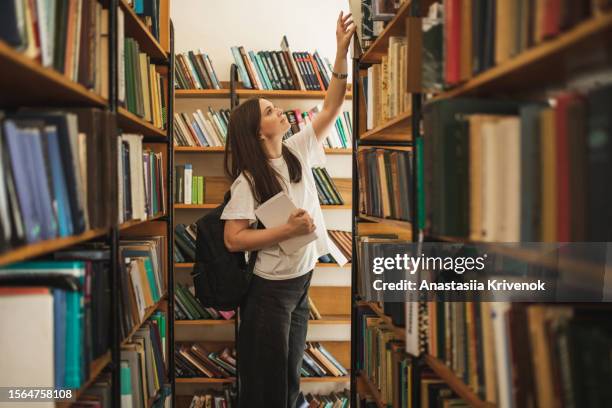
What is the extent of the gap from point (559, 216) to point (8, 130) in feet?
3.18

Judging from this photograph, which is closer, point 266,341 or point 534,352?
point 534,352

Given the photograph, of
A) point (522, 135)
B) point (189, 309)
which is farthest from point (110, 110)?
point (189, 309)

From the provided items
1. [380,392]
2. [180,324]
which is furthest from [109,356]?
[180,324]

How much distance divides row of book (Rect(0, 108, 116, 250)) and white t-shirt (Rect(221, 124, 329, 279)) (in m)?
0.57

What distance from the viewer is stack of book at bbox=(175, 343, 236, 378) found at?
9.91 feet

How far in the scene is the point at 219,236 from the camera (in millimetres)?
2045

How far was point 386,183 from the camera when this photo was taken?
70.2 inches

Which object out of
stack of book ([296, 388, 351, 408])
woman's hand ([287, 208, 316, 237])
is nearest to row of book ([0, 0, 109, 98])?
woman's hand ([287, 208, 316, 237])

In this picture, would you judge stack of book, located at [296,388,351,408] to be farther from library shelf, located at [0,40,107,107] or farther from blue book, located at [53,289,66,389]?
library shelf, located at [0,40,107,107]

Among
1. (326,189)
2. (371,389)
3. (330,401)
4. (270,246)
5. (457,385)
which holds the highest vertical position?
(326,189)

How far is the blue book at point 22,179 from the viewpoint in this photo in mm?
965

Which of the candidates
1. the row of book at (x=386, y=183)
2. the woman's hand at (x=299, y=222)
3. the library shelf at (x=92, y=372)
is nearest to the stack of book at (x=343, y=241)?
the row of book at (x=386, y=183)

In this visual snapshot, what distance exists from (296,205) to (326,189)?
3.49 ft

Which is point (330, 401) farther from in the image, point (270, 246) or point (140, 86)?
point (140, 86)
